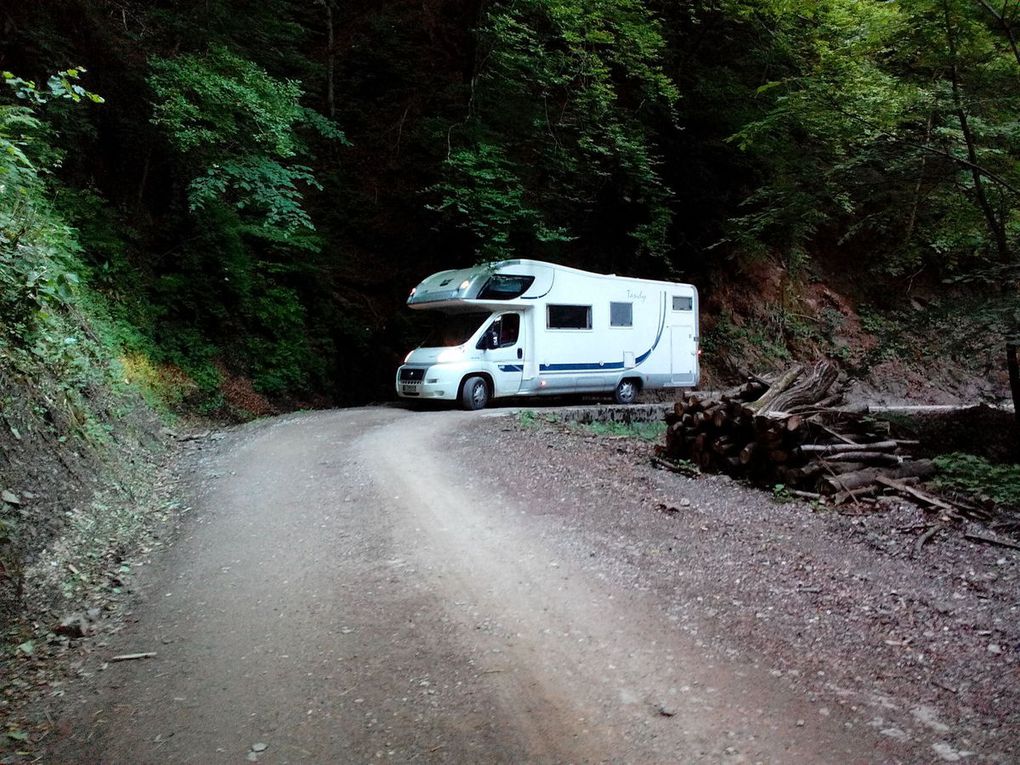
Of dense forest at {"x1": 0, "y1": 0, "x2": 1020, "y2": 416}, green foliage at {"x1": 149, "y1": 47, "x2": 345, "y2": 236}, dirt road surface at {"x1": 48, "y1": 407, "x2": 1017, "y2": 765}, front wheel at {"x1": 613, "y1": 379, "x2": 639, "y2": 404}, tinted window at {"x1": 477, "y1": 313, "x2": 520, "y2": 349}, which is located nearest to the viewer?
dirt road surface at {"x1": 48, "y1": 407, "x2": 1017, "y2": 765}

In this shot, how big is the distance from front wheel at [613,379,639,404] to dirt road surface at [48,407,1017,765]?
9.97 metres

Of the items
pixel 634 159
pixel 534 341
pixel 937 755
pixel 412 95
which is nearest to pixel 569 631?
pixel 937 755

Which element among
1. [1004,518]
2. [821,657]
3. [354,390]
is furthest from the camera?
[354,390]

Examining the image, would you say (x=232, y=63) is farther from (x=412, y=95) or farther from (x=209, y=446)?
(x=412, y=95)

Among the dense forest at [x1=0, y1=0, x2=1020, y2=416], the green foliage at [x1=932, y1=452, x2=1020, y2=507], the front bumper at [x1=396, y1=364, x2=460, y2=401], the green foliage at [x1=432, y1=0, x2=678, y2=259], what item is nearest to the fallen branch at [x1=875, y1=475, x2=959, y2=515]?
the green foliage at [x1=932, y1=452, x2=1020, y2=507]

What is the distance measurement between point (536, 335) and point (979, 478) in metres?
8.93

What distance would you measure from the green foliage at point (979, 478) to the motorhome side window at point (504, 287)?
343 inches

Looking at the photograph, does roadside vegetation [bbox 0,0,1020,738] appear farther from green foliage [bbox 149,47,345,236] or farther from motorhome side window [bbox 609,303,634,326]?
motorhome side window [bbox 609,303,634,326]

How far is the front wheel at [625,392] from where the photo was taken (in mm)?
16984

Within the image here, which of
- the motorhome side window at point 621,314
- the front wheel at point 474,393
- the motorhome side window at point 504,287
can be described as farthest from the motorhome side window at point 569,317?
the front wheel at point 474,393

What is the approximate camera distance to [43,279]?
237 inches

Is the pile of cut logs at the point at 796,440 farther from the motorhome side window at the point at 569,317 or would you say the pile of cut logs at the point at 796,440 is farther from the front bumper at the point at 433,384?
the motorhome side window at the point at 569,317

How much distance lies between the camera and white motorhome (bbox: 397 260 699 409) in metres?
14.2

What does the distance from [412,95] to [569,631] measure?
22.1 m
